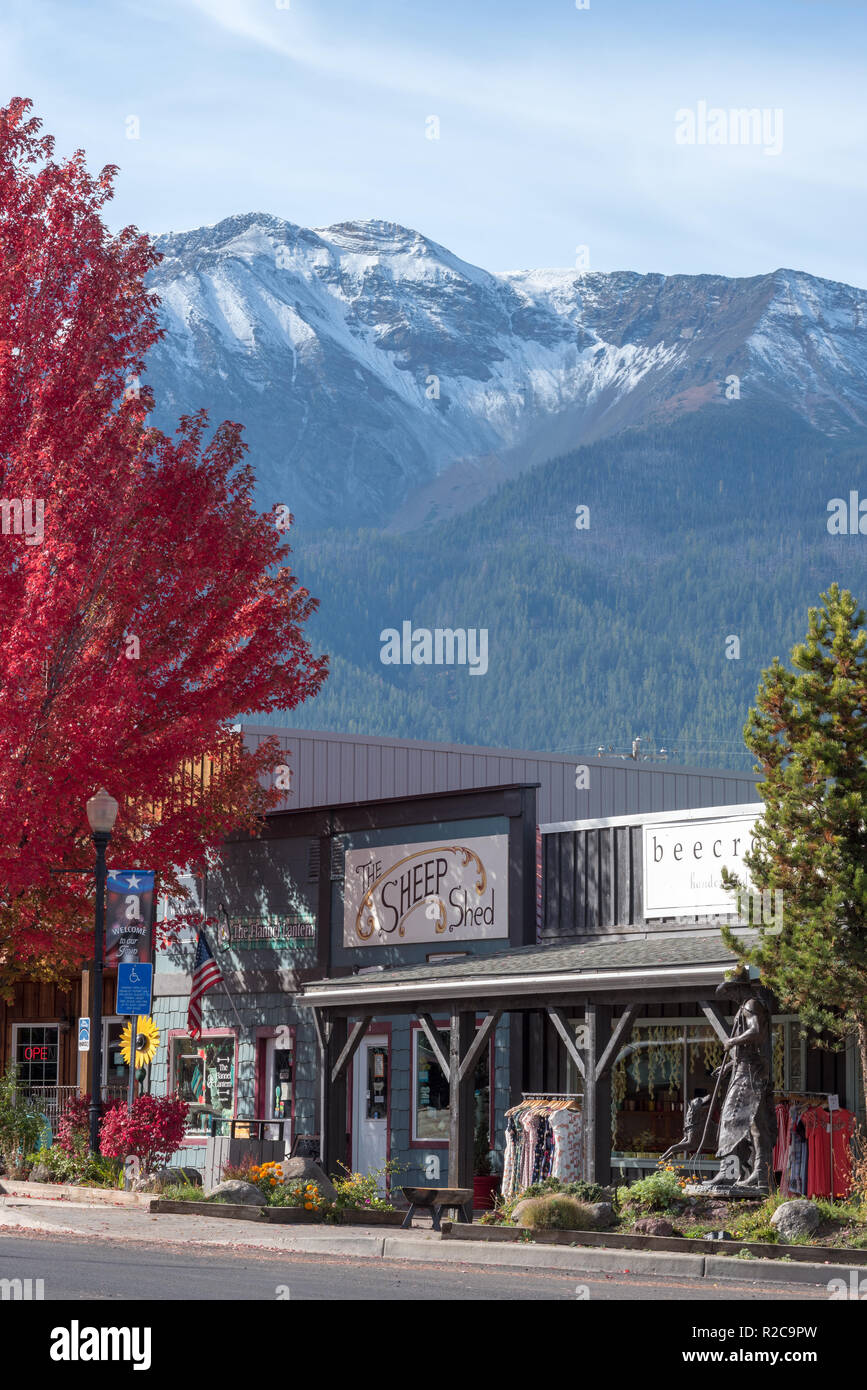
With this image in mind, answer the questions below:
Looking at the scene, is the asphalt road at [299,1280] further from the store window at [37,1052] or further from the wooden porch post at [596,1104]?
the store window at [37,1052]

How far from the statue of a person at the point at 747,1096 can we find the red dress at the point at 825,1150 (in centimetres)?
51

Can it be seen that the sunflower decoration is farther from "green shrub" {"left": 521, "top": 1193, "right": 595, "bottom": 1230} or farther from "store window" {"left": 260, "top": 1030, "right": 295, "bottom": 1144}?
"green shrub" {"left": 521, "top": 1193, "right": 595, "bottom": 1230}

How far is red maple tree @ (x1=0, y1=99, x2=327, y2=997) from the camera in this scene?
26.2 m

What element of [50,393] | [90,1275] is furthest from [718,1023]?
[50,393]

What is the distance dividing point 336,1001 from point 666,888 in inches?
181

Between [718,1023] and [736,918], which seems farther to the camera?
[736,918]

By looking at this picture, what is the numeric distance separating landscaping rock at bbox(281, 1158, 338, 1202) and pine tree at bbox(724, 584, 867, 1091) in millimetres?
6298

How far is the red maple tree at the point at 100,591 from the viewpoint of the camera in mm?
26250

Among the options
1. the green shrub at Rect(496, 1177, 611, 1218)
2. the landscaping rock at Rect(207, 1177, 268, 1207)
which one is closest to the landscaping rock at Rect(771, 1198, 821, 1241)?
the green shrub at Rect(496, 1177, 611, 1218)

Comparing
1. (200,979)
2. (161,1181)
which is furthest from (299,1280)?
(200,979)

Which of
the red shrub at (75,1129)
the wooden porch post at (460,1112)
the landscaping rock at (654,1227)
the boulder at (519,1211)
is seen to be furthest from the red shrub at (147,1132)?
the landscaping rock at (654,1227)

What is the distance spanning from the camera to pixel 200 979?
30.8 meters
